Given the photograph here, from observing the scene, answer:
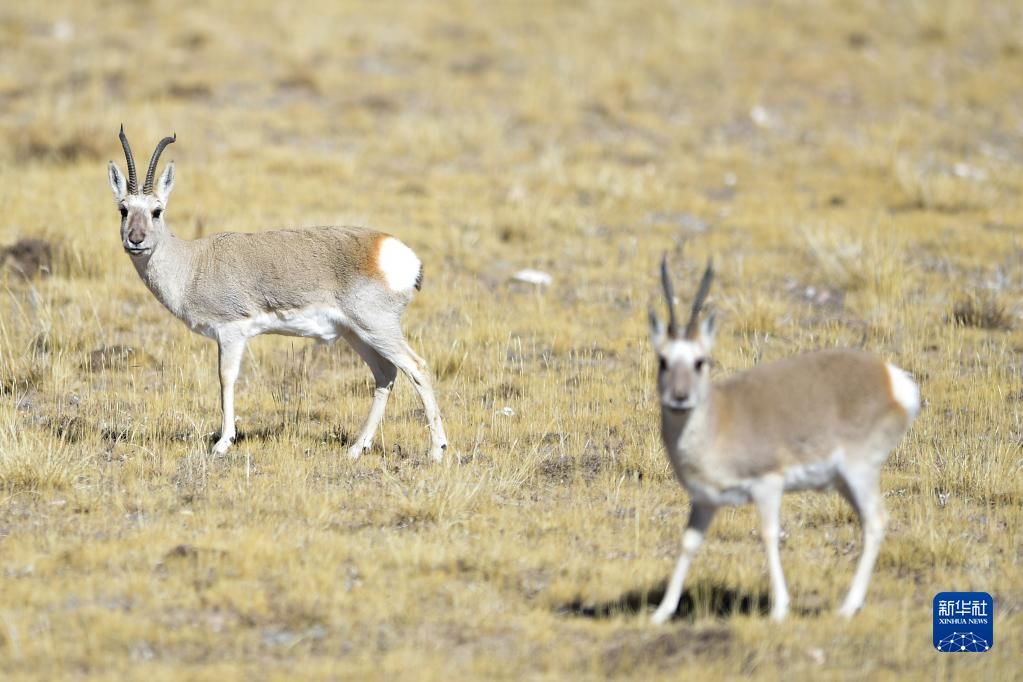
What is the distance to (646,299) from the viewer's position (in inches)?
470

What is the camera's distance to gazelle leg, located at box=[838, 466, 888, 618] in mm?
5730

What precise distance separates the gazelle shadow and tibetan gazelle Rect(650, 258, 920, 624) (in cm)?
16

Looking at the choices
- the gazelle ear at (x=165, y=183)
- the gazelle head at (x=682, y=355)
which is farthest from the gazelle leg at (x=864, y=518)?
the gazelle ear at (x=165, y=183)

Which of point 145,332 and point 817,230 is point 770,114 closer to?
point 817,230

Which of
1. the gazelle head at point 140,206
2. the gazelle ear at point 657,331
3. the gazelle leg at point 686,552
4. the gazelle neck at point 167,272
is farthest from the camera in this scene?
the gazelle neck at point 167,272

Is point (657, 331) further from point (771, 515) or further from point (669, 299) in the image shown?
point (771, 515)

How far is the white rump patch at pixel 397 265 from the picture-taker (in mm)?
8023

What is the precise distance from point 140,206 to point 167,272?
454 millimetres

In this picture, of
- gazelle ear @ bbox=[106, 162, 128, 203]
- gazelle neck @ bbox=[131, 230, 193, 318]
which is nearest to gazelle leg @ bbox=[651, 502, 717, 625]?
gazelle neck @ bbox=[131, 230, 193, 318]

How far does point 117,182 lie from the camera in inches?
334

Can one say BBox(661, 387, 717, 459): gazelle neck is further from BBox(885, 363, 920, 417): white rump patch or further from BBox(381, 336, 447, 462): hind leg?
BBox(381, 336, 447, 462): hind leg

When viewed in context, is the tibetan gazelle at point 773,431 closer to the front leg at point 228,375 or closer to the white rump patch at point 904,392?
the white rump patch at point 904,392

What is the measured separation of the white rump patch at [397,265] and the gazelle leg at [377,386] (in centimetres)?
53

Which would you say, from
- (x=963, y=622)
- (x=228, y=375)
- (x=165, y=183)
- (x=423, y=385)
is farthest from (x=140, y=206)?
(x=963, y=622)
